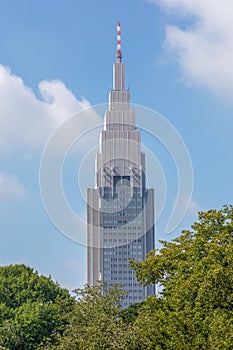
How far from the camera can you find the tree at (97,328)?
90.0ft

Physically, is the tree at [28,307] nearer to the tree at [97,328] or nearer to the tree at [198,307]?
the tree at [97,328]

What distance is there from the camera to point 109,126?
436 feet

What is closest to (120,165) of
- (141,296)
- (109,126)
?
(109,126)

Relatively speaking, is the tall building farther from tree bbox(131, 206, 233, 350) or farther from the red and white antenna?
tree bbox(131, 206, 233, 350)

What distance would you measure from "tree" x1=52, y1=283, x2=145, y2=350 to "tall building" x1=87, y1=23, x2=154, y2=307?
88.1 metres

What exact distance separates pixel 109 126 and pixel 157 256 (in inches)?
3823

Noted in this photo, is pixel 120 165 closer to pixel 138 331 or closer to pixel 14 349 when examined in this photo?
pixel 14 349

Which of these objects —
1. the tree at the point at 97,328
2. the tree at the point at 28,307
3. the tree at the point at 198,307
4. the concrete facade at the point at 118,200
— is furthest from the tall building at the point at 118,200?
the tree at the point at 198,307

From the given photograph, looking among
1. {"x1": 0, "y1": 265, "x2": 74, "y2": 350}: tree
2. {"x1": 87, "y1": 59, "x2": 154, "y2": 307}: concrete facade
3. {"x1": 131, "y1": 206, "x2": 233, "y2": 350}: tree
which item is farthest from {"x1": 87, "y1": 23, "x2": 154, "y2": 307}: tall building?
{"x1": 131, "y1": 206, "x2": 233, "y2": 350}: tree

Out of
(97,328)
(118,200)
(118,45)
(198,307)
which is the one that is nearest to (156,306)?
(97,328)

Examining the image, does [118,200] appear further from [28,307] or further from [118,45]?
[28,307]

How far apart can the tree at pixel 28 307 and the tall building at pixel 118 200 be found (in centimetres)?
7557

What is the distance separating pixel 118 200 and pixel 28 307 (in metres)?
87.9

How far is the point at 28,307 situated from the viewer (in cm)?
4897
